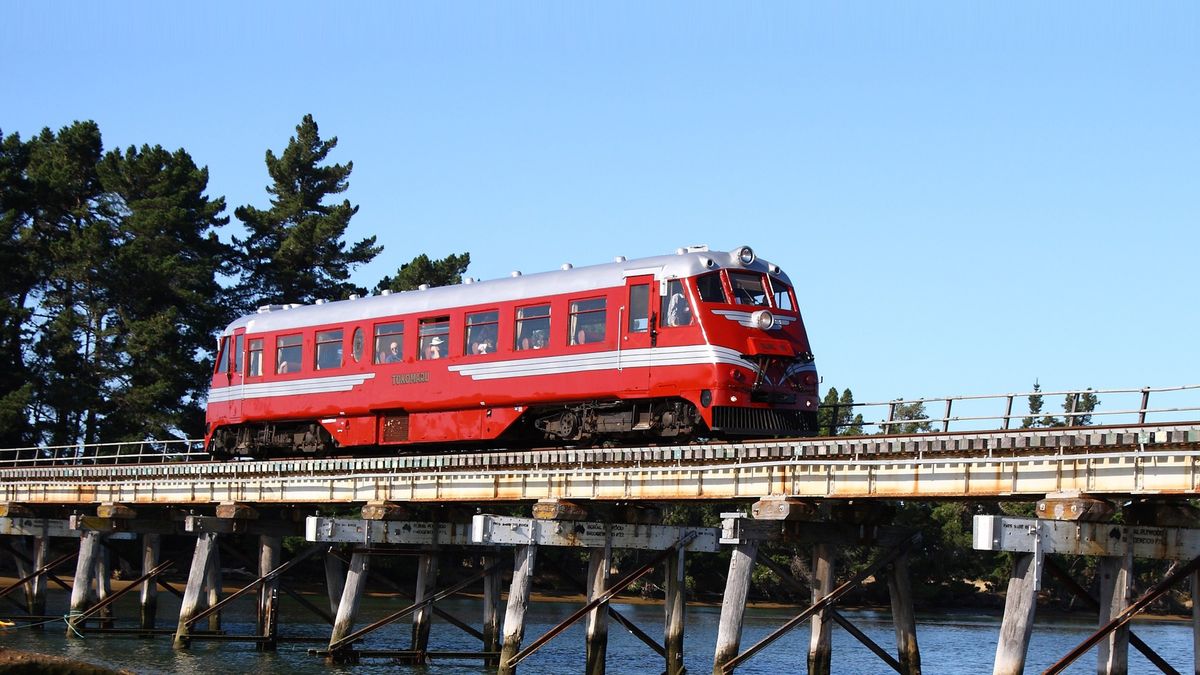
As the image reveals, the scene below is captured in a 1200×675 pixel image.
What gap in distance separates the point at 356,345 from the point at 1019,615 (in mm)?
20287

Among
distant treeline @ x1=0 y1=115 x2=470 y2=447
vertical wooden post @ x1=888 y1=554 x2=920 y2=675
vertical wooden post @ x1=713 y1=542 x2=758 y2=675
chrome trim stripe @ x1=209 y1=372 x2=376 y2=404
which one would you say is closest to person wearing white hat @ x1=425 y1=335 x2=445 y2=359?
chrome trim stripe @ x1=209 y1=372 x2=376 y2=404

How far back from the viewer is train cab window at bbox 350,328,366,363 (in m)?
37.4

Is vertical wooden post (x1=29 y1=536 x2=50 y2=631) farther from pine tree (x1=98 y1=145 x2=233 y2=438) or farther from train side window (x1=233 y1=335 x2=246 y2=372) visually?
pine tree (x1=98 y1=145 x2=233 y2=438)

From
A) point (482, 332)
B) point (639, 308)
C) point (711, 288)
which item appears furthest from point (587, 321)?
point (482, 332)

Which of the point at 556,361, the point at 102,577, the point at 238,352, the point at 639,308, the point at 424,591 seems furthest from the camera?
the point at 102,577

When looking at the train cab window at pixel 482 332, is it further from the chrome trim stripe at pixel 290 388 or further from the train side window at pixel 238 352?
the train side window at pixel 238 352

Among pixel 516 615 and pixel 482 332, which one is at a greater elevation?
pixel 482 332

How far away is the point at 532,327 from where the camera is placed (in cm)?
3303

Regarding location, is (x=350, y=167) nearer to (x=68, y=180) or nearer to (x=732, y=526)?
(x=68, y=180)

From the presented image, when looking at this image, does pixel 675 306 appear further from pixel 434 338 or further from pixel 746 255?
pixel 434 338

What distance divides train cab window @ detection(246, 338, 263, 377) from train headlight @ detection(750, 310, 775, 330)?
15112 millimetres

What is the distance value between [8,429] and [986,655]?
128 feet

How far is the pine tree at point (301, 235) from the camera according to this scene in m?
75.8

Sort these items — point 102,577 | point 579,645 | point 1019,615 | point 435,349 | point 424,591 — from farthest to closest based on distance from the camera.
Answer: point 102,577
point 579,645
point 435,349
point 424,591
point 1019,615
